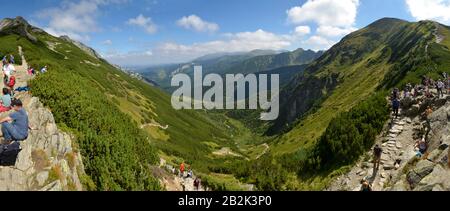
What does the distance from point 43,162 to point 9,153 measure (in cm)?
434

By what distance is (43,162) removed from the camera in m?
27.4

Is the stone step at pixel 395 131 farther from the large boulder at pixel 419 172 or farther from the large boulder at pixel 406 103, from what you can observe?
the large boulder at pixel 419 172

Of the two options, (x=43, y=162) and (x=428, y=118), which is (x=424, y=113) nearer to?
(x=428, y=118)

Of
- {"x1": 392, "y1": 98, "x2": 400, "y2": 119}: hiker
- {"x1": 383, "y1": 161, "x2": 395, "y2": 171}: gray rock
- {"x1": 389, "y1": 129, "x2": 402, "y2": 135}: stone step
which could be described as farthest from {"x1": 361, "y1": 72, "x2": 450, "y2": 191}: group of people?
{"x1": 389, "y1": 129, "x2": 402, "y2": 135}: stone step

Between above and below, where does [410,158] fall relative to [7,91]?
below

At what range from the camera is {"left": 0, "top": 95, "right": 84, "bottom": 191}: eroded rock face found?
78.2ft

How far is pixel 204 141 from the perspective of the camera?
178 m

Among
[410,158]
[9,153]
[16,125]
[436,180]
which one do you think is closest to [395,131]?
[410,158]

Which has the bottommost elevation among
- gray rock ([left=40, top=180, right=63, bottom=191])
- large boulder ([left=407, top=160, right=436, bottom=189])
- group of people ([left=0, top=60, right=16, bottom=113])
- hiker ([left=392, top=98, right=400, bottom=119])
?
gray rock ([left=40, top=180, right=63, bottom=191])

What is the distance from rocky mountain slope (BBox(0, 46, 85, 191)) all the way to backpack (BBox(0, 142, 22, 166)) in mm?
396

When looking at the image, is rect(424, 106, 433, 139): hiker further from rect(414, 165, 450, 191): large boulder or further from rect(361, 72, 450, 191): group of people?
rect(414, 165, 450, 191): large boulder
